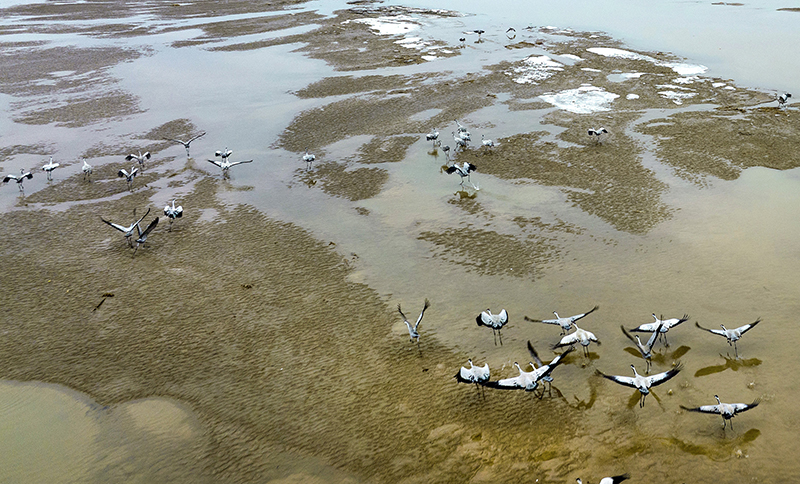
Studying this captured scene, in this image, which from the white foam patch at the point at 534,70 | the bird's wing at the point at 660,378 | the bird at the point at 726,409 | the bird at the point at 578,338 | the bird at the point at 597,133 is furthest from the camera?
the white foam patch at the point at 534,70

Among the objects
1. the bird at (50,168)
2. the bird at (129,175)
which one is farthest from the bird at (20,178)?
the bird at (129,175)

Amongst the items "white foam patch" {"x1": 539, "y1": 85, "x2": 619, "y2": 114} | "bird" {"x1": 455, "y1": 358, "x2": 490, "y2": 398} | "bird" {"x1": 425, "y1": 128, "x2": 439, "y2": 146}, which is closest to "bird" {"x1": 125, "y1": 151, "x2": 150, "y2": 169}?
"bird" {"x1": 425, "y1": 128, "x2": 439, "y2": 146}

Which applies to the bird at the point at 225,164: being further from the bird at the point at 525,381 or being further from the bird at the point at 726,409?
the bird at the point at 726,409

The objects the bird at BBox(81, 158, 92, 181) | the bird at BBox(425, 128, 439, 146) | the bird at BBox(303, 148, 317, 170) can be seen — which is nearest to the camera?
the bird at BBox(81, 158, 92, 181)

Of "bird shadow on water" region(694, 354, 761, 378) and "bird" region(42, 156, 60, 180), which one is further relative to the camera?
"bird" region(42, 156, 60, 180)

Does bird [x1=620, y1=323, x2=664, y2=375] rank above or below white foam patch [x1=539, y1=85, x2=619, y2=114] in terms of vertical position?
below

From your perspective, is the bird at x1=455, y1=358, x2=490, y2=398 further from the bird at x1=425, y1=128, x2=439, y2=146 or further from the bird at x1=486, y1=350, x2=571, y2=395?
the bird at x1=425, y1=128, x2=439, y2=146
